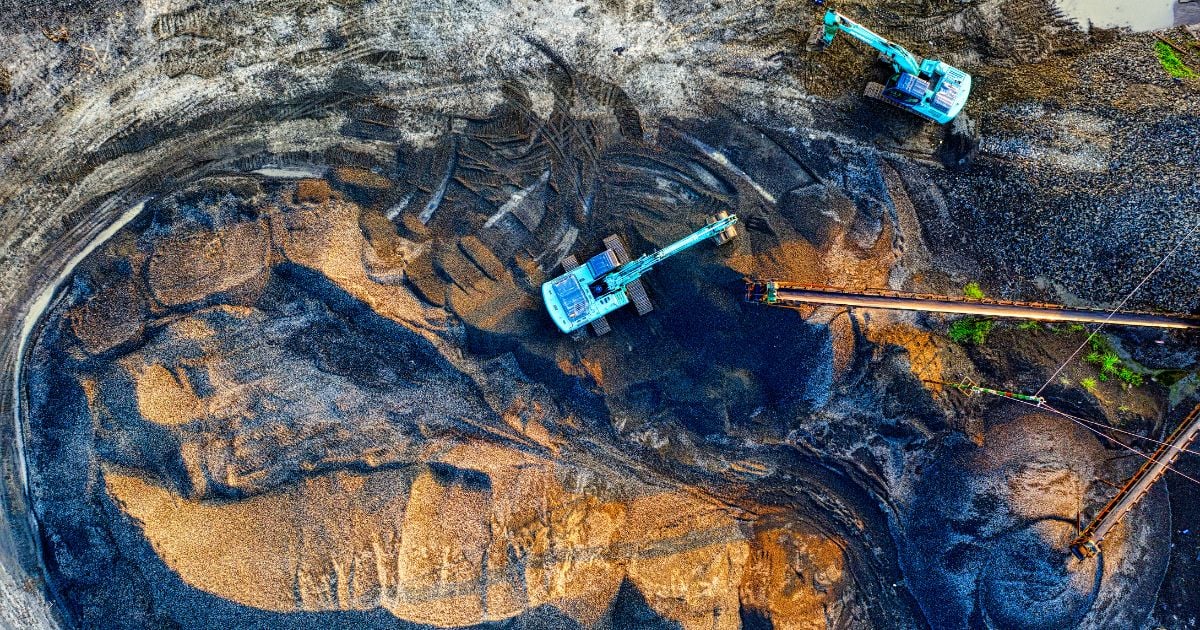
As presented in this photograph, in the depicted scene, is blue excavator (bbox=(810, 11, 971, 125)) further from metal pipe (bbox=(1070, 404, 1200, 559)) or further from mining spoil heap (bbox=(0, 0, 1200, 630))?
metal pipe (bbox=(1070, 404, 1200, 559))

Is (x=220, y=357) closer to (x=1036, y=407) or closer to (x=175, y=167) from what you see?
(x=175, y=167)

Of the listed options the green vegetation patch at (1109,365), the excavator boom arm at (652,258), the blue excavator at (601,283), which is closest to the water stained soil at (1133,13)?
the green vegetation patch at (1109,365)

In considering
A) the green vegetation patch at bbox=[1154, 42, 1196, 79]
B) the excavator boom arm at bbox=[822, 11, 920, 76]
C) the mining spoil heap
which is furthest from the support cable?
the excavator boom arm at bbox=[822, 11, 920, 76]

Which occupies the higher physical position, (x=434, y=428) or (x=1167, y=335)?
(x=434, y=428)

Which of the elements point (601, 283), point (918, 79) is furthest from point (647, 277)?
point (918, 79)

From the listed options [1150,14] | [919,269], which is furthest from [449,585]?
[1150,14]
